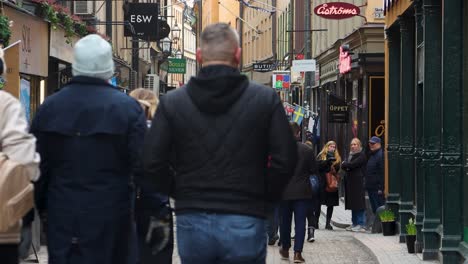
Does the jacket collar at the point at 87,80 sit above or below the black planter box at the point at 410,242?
above

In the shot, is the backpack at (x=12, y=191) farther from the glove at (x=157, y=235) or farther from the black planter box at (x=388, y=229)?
the black planter box at (x=388, y=229)

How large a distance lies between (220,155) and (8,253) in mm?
1203

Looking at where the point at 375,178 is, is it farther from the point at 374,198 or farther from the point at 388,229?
the point at 388,229

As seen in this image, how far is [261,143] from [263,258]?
568 mm

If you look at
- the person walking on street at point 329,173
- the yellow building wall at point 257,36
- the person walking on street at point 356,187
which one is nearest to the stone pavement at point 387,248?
the person walking on street at point 356,187

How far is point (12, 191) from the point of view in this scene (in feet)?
17.3

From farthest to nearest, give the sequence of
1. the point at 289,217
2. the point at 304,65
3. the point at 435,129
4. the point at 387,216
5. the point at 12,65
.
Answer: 1. the point at 304,65
2. the point at 387,216
3. the point at 289,217
4. the point at 435,129
5. the point at 12,65

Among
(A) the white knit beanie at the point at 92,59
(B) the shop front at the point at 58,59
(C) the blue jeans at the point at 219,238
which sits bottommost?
(C) the blue jeans at the point at 219,238

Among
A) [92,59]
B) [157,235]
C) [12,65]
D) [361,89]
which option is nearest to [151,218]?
[157,235]

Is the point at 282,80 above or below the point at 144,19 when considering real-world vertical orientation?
below

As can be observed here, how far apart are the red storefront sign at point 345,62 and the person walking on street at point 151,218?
1853 cm

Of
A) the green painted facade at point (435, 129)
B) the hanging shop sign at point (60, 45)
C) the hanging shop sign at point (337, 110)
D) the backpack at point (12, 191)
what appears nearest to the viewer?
the backpack at point (12, 191)

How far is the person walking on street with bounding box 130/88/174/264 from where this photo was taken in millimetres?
5574

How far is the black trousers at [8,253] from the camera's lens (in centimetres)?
525
